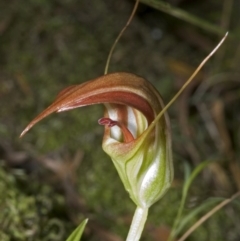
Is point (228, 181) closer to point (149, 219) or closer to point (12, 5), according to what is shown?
point (149, 219)

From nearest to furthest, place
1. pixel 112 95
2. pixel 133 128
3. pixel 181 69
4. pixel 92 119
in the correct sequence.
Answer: pixel 112 95
pixel 133 128
pixel 92 119
pixel 181 69

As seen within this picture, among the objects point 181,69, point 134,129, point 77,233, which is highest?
→ point 181,69

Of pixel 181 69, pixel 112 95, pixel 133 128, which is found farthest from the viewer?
pixel 181 69

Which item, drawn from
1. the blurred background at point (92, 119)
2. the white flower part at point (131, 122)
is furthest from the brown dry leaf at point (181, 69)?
the white flower part at point (131, 122)

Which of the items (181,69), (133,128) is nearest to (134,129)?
(133,128)

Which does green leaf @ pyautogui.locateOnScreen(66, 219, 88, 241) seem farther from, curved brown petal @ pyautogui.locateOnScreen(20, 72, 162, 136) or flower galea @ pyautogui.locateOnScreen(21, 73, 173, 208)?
curved brown petal @ pyautogui.locateOnScreen(20, 72, 162, 136)

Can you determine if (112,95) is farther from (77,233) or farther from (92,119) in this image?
(92,119)

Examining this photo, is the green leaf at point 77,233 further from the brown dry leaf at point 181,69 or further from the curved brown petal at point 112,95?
the brown dry leaf at point 181,69

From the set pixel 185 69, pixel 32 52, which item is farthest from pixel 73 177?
pixel 185 69
